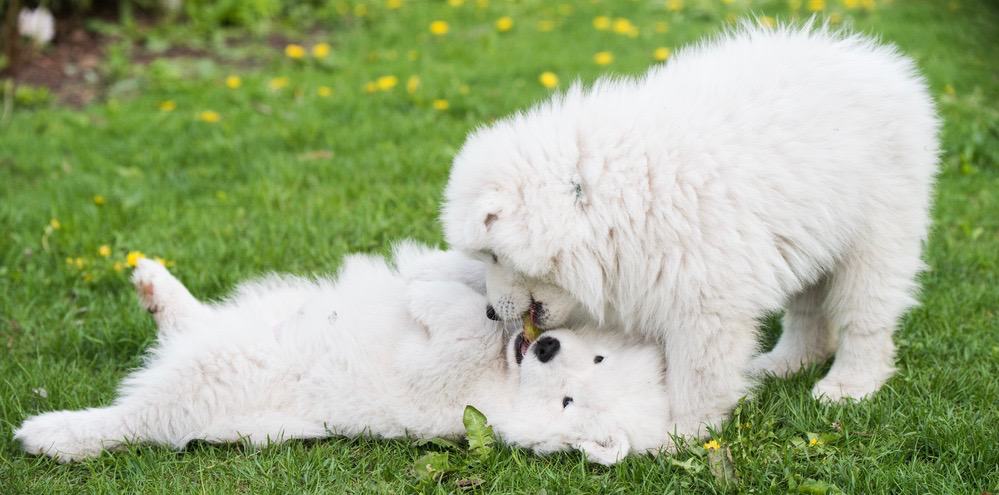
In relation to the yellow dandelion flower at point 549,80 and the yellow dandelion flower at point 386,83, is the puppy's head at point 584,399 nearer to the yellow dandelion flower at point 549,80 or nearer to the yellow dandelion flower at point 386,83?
the yellow dandelion flower at point 549,80

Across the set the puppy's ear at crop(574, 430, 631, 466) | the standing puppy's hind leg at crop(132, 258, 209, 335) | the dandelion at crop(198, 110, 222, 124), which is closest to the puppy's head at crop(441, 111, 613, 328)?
the puppy's ear at crop(574, 430, 631, 466)

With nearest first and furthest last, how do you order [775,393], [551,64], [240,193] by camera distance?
[775,393]
[240,193]
[551,64]

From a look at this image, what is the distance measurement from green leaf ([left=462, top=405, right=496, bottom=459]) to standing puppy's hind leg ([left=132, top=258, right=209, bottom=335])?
1342mm

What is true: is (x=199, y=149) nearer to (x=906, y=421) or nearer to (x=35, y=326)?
(x=35, y=326)

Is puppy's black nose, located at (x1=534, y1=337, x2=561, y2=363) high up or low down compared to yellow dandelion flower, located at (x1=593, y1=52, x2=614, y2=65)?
up

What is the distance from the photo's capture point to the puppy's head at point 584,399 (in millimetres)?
3238

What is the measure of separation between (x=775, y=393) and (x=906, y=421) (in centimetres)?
46

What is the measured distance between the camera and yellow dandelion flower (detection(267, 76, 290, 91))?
7.46 metres

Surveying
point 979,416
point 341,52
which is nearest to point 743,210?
point 979,416

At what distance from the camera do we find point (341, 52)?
8.55 metres

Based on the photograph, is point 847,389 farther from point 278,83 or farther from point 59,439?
point 278,83

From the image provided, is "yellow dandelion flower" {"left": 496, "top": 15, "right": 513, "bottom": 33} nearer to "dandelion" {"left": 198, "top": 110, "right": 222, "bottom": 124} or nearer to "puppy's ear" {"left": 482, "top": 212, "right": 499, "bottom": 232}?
"dandelion" {"left": 198, "top": 110, "right": 222, "bottom": 124}

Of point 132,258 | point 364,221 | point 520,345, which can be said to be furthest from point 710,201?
point 132,258

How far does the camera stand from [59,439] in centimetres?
338
